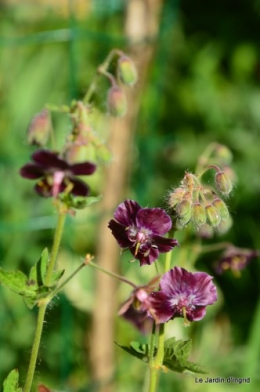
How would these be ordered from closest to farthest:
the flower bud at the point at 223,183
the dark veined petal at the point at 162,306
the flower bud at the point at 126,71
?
the dark veined petal at the point at 162,306 → the flower bud at the point at 223,183 → the flower bud at the point at 126,71

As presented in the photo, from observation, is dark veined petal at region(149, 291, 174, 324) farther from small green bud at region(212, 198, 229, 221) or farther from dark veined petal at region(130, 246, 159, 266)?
small green bud at region(212, 198, 229, 221)

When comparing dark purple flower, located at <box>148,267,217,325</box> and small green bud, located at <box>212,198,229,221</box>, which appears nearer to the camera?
dark purple flower, located at <box>148,267,217,325</box>

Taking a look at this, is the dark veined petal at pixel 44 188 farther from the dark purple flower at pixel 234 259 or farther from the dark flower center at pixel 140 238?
the dark purple flower at pixel 234 259

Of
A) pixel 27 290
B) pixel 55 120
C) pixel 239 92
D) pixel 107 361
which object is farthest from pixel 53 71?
pixel 27 290

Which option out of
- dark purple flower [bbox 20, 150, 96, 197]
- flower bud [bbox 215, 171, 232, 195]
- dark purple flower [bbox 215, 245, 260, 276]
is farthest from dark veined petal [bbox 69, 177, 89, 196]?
dark purple flower [bbox 215, 245, 260, 276]

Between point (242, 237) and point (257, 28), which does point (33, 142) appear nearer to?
point (242, 237)

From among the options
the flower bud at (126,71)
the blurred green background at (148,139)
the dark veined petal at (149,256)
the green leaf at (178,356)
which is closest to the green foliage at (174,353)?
the green leaf at (178,356)
